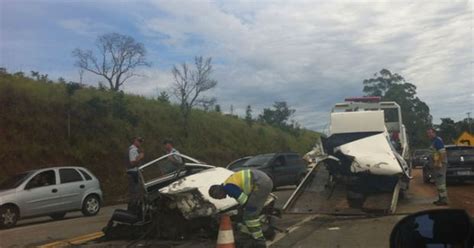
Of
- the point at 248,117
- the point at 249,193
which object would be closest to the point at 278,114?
the point at 248,117

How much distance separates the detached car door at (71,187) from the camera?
Answer: 1597 centimetres


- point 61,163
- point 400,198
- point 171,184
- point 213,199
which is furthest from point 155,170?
point 61,163

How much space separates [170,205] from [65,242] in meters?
2.11

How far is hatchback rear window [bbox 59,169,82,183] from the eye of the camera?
53.5 ft

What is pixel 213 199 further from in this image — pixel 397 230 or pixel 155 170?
pixel 397 230

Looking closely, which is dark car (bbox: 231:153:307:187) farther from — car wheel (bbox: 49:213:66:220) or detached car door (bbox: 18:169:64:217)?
detached car door (bbox: 18:169:64:217)

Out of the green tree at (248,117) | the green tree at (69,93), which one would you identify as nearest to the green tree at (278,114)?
the green tree at (248,117)

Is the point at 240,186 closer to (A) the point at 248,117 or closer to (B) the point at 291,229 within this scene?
(B) the point at 291,229

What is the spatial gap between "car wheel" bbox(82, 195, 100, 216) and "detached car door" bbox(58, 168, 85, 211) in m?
0.23

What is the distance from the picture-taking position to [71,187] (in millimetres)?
16203

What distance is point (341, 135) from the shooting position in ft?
Answer: 56.9

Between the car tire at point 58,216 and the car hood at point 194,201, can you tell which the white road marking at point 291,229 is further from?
the car tire at point 58,216

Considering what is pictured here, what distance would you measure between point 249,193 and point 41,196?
8743 millimetres

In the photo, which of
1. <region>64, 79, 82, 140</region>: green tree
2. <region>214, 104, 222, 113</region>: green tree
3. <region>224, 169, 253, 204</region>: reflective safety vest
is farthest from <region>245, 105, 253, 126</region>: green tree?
<region>224, 169, 253, 204</region>: reflective safety vest
